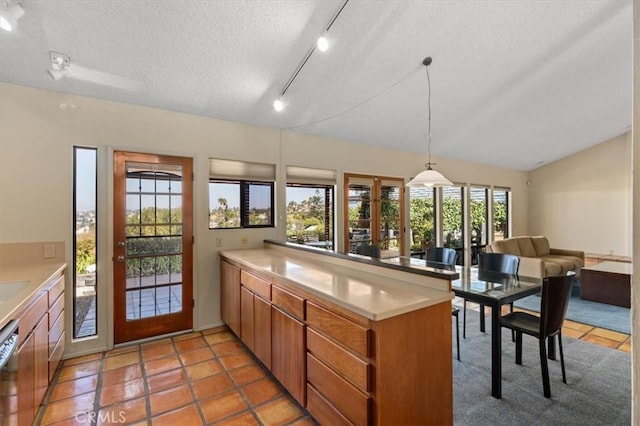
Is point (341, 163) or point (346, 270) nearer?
point (346, 270)

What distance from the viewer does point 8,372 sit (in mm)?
1480

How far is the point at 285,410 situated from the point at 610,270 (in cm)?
527

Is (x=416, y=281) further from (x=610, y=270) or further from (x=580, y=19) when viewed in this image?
(x=610, y=270)

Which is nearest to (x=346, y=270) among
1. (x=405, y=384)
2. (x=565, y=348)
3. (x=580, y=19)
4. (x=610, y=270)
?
(x=405, y=384)

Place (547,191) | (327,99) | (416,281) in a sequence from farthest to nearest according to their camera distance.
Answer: (547,191) < (327,99) < (416,281)

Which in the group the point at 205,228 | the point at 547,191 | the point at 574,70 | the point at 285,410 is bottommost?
the point at 285,410

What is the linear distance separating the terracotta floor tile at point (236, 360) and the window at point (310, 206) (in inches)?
69.8

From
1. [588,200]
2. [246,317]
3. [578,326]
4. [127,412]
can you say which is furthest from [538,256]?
[127,412]

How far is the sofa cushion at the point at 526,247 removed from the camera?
5902 mm

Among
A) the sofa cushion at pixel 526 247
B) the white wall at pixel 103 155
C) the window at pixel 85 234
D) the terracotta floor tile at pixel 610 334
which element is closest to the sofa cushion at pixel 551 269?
the sofa cushion at pixel 526 247

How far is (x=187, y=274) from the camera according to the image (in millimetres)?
3508

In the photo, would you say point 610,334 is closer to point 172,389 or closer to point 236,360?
point 236,360

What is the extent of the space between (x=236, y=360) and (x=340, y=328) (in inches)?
66.5

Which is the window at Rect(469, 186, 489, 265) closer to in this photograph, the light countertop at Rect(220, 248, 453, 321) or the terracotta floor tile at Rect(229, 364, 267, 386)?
the light countertop at Rect(220, 248, 453, 321)
